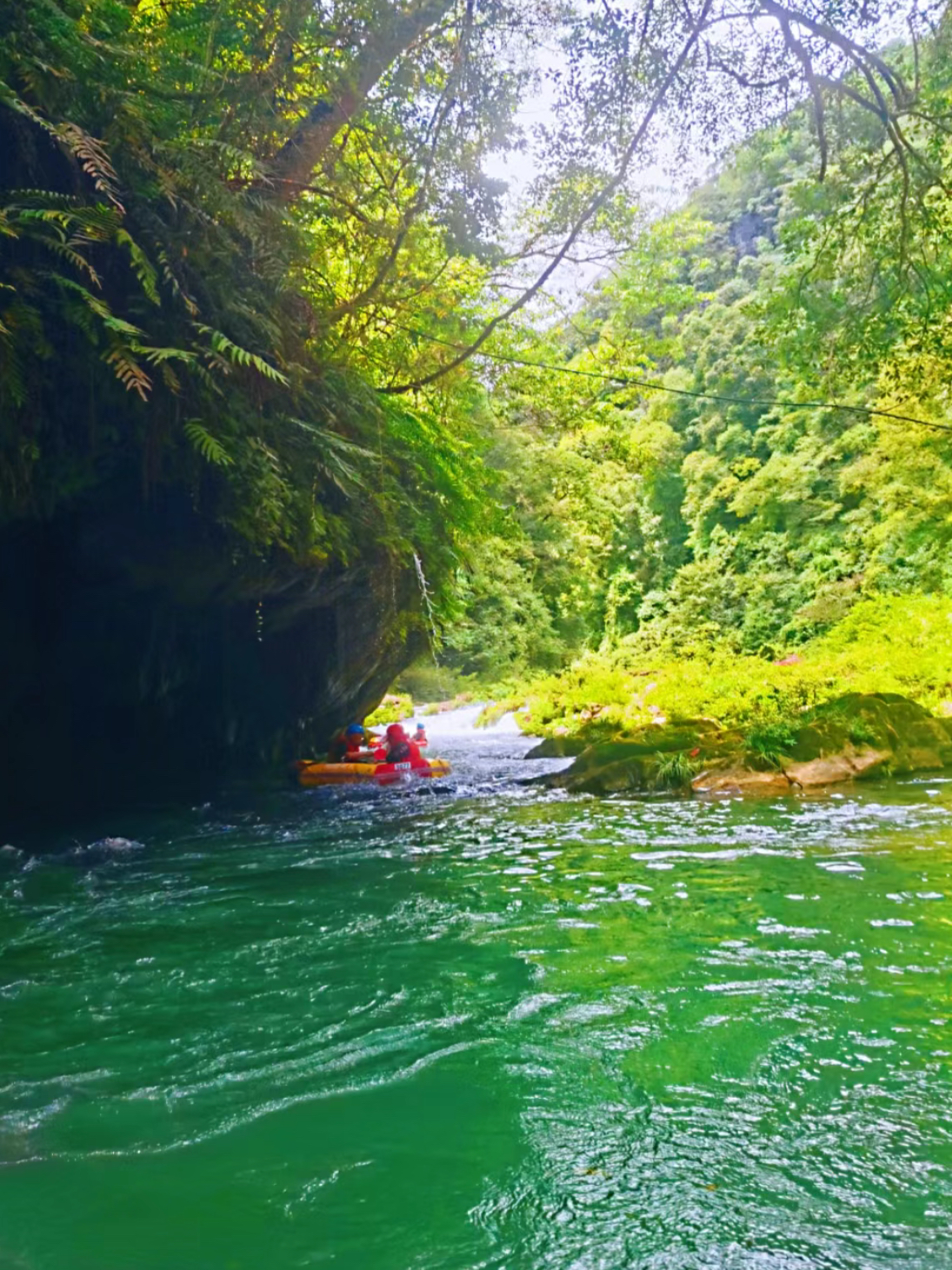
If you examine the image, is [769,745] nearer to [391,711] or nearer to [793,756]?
[793,756]

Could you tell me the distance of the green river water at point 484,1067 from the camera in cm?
227

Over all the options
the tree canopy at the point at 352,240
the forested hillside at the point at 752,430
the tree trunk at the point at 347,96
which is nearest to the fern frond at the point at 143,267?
the tree canopy at the point at 352,240

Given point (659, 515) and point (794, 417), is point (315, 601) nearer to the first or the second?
point (794, 417)

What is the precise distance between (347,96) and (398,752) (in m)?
8.36

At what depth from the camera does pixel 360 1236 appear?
2248 millimetres

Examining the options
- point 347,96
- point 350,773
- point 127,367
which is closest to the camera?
point 127,367

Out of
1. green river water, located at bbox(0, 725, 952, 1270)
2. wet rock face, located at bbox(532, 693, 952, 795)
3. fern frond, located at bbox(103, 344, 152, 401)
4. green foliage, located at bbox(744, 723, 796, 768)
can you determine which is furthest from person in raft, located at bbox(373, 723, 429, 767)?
fern frond, located at bbox(103, 344, 152, 401)

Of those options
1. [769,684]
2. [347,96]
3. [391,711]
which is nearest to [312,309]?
[347,96]

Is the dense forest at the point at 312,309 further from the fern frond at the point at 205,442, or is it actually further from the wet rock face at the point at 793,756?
the wet rock face at the point at 793,756

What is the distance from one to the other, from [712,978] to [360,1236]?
2.37 metres

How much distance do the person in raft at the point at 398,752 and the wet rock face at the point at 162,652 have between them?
1002mm

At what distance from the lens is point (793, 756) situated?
35.4ft

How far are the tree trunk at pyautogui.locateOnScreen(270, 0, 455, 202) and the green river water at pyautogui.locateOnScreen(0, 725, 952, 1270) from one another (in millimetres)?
6317

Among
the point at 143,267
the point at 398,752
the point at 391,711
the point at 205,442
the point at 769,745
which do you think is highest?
the point at 143,267
